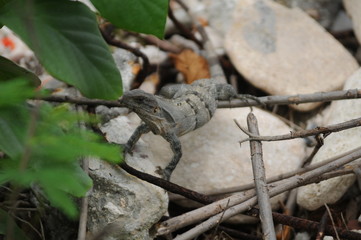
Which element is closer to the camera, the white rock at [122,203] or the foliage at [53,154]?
the foliage at [53,154]

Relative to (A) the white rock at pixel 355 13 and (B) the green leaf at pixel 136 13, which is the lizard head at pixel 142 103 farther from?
(A) the white rock at pixel 355 13

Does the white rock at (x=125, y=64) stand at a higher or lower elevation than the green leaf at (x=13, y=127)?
higher

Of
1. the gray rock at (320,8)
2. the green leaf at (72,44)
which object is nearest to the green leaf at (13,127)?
the green leaf at (72,44)

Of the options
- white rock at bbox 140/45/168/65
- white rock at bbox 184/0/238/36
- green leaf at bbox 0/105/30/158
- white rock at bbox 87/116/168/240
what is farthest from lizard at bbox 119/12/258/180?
white rock at bbox 184/0/238/36

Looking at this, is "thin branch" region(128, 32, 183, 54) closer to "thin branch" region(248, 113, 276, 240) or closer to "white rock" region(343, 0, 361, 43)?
"white rock" region(343, 0, 361, 43)

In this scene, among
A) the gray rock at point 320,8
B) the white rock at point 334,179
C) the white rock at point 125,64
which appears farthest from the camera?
the gray rock at point 320,8

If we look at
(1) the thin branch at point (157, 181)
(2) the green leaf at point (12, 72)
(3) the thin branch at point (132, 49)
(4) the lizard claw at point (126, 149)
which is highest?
(3) the thin branch at point (132, 49)

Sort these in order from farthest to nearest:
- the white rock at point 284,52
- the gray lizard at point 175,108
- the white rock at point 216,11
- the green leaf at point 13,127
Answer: the white rock at point 216,11
the white rock at point 284,52
the gray lizard at point 175,108
the green leaf at point 13,127
